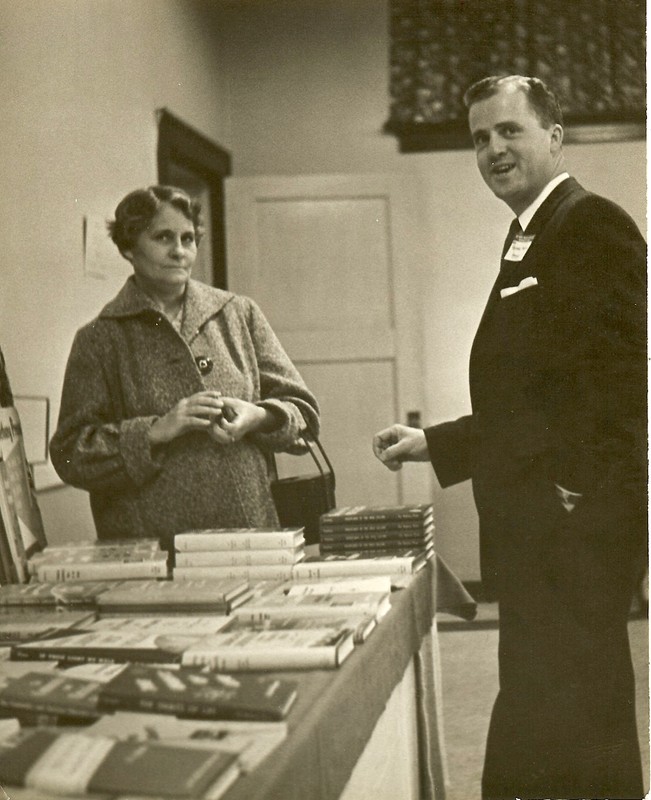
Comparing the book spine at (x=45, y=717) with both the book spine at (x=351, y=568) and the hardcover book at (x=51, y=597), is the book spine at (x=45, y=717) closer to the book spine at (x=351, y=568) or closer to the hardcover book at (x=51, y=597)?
the hardcover book at (x=51, y=597)

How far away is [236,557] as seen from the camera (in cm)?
161

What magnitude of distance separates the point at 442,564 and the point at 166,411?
0.63 m

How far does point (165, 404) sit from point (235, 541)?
39 centimetres

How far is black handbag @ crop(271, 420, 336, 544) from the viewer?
1.93 m

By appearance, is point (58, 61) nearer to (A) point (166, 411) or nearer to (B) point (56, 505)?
(A) point (166, 411)

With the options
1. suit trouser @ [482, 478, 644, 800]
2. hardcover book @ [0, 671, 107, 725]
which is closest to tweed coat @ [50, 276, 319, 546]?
suit trouser @ [482, 478, 644, 800]

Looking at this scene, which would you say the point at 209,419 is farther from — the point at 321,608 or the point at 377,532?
the point at 321,608

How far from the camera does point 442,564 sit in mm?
1849

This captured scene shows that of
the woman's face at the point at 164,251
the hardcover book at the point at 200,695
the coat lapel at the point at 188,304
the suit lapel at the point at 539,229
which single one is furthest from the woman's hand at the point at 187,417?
the hardcover book at the point at 200,695

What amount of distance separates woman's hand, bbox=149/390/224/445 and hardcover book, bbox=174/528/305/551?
266 mm

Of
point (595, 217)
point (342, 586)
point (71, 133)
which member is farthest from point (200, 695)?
point (71, 133)

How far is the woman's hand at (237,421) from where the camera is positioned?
6.10 ft

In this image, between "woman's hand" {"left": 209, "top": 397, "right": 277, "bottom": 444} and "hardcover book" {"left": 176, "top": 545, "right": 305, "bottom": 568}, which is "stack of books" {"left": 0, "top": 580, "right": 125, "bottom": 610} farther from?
"woman's hand" {"left": 209, "top": 397, "right": 277, "bottom": 444}

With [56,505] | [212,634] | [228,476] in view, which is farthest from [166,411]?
[212,634]
